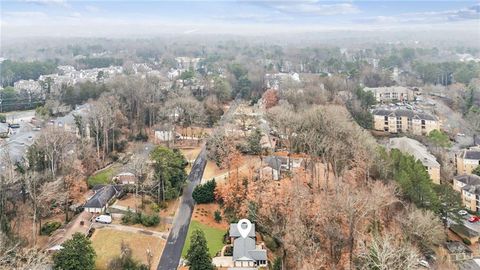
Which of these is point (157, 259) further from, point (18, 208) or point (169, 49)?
point (169, 49)

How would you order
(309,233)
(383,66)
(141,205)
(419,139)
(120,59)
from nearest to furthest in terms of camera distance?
(309,233), (141,205), (419,139), (383,66), (120,59)

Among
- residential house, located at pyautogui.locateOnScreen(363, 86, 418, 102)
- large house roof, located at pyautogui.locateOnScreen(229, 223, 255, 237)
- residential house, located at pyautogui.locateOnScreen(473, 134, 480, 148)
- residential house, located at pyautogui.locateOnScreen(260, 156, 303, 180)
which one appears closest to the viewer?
large house roof, located at pyautogui.locateOnScreen(229, 223, 255, 237)

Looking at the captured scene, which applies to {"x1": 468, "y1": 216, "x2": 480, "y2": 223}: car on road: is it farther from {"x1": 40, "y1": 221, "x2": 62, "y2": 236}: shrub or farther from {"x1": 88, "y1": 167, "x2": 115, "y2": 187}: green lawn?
{"x1": 40, "y1": 221, "x2": 62, "y2": 236}: shrub

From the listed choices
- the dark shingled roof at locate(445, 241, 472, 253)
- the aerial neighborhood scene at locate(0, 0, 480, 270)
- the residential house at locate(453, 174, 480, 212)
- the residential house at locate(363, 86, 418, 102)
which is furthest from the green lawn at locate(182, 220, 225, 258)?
the residential house at locate(363, 86, 418, 102)

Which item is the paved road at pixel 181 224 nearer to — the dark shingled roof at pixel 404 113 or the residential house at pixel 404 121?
the residential house at pixel 404 121

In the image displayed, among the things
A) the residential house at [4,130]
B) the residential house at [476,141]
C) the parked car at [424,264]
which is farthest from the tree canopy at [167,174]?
the residential house at [476,141]

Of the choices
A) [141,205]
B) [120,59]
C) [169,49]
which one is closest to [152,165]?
[141,205]
